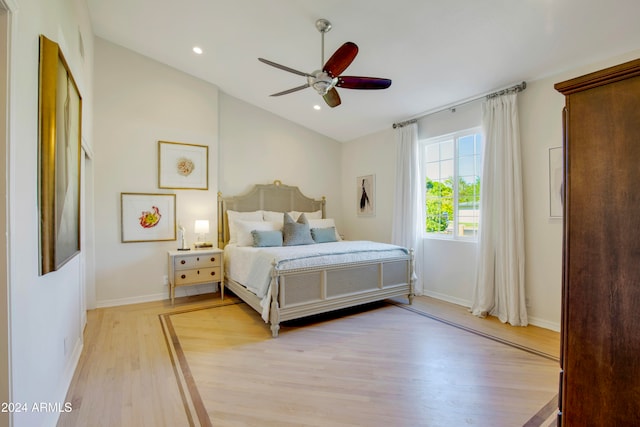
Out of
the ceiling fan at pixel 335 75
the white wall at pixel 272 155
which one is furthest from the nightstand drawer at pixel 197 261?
the ceiling fan at pixel 335 75

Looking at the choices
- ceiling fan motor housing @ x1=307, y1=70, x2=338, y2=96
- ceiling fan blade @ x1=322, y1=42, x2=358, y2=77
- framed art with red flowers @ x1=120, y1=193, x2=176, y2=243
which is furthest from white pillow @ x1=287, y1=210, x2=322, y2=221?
ceiling fan blade @ x1=322, y1=42, x2=358, y2=77

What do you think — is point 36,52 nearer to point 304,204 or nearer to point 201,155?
point 201,155

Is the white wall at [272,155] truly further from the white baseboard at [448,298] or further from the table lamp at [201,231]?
the white baseboard at [448,298]

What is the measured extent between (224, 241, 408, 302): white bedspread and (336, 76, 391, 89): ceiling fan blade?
1.79m

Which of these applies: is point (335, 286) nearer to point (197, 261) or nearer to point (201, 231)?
point (197, 261)

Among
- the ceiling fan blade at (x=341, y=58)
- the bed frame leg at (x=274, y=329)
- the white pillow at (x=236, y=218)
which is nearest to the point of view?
the ceiling fan blade at (x=341, y=58)

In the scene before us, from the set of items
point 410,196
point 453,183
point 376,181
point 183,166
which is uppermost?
point 183,166

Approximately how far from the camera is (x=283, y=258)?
3.13m

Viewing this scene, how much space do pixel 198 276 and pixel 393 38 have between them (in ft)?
12.4

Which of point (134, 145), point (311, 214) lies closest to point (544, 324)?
point (311, 214)

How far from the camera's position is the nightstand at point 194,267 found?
13.2 ft

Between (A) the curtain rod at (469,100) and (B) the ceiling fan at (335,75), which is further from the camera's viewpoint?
(A) the curtain rod at (469,100)

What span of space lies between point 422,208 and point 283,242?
7.00 ft

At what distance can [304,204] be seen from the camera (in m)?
5.69
